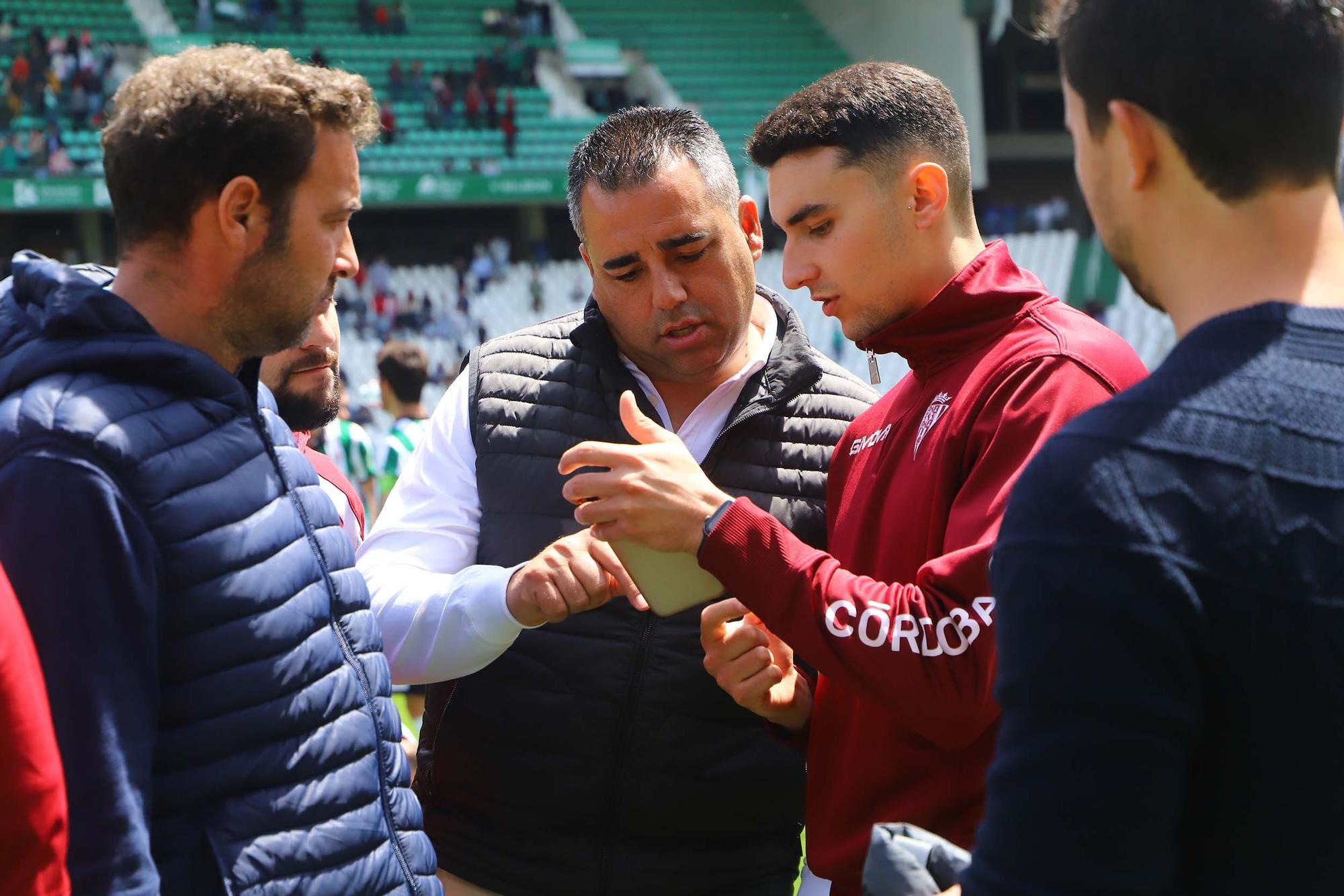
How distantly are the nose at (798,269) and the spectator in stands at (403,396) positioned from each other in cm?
555

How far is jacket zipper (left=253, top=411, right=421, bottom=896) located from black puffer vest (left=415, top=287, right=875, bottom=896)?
670 mm

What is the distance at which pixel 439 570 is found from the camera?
242 centimetres

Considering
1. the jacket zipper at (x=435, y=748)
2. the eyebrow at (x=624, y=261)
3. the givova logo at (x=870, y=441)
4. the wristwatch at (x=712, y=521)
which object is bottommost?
the jacket zipper at (x=435, y=748)

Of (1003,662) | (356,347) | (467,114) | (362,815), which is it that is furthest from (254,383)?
(467,114)

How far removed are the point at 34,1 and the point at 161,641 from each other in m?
24.9

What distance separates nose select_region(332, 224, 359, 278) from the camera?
178 centimetres

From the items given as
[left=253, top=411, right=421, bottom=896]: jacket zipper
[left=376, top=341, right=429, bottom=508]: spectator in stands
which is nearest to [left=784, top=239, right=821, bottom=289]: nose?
[left=253, top=411, right=421, bottom=896]: jacket zipper

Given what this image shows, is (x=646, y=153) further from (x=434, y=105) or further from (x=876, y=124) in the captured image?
(x=434, y=105)

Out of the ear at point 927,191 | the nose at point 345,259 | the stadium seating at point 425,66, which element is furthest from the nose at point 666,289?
the stadium seating at point 425,66

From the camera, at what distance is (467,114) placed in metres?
23.3

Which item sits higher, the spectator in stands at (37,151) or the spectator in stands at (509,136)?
the spectator in stands at (37,151)

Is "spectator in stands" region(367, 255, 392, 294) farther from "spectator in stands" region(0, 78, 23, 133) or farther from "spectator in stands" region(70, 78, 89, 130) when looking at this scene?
"spectator in stands" region(0, 78, 23, 133)

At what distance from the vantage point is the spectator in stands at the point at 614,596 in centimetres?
231

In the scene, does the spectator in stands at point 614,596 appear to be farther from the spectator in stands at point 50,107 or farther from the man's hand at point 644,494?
the spectator in stands at point 50,107
